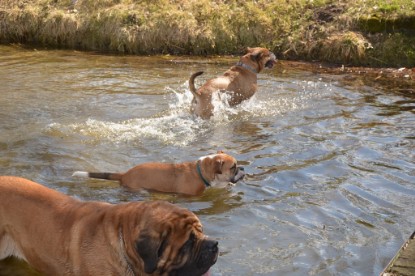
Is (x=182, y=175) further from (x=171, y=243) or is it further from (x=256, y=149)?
(x=171, y=243)

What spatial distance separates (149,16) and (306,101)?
583 centimetres

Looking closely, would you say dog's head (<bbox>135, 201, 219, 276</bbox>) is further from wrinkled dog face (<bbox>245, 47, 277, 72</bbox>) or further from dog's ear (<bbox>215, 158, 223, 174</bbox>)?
wrinkled dog face (<bbox>245, 47, 277, 72</bbox>)

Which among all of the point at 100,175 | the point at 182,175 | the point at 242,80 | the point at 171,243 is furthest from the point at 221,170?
the point at 242,80

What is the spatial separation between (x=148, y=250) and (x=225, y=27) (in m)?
11.4

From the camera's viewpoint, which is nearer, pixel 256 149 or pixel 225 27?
pixel 256 149

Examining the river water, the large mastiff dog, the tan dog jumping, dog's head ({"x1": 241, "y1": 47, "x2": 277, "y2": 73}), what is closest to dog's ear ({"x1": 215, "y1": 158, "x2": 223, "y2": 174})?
the tan dog jumping

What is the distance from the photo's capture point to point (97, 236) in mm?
4066

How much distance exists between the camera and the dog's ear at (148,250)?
144 inches

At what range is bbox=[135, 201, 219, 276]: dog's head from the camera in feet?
12.1

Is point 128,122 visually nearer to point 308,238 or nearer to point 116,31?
point 308,238

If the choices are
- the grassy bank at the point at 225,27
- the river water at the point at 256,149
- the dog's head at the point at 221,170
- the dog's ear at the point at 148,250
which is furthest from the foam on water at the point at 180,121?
the dog's ear at the point at 148,250

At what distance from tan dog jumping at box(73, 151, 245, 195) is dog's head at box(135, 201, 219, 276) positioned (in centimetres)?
259

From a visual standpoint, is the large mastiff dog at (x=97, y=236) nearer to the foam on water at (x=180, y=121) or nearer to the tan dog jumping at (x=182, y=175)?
the tan dog jumping at (x=182, y=175)

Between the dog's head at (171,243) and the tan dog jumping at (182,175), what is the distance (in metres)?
2.59
